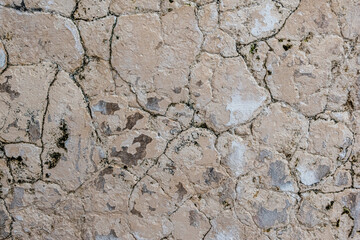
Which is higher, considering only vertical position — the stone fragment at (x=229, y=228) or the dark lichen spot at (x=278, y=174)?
the dark lichen spot at (x=278, y=174)

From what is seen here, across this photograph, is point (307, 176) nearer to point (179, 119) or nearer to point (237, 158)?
point (237, 158)

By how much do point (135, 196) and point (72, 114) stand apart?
1.20 ft

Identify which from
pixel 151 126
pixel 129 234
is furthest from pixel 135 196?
pixel 151 126

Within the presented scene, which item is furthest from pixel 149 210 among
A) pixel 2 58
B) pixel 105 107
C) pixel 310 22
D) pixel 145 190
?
pixel 310 22

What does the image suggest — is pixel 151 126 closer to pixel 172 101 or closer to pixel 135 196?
pixel 172 101

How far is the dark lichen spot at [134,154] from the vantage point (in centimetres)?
141

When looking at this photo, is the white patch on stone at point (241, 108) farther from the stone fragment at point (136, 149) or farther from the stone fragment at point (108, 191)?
the stone fragment at point (108, 191)

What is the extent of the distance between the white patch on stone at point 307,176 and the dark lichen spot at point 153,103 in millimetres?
540

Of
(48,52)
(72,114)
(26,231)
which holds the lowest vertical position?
A: (26,231)

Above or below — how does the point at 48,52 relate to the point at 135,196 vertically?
above

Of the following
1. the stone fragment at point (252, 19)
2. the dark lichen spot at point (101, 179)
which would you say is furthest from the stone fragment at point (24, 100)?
the stone fragment at point (252, 19)

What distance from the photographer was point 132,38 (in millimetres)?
1376

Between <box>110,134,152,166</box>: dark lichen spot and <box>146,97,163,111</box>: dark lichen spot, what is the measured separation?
0.10 m

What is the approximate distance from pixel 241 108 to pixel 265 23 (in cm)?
30
